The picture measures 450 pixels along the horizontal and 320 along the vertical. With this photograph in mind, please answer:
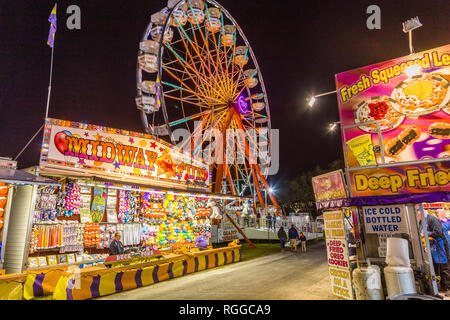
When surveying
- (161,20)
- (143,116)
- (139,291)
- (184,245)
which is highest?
(161,20)

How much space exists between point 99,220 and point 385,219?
840 centimetres

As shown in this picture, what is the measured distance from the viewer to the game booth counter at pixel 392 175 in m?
5.00

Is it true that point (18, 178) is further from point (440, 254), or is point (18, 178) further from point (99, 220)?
point (440, 254)

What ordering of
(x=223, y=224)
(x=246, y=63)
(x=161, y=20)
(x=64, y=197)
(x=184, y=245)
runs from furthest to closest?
1. (x=223, y=224)
2. (x=246, y=63)
3. (x=161, y=20)
4. (x=184, y=245)
5. (x=64, y=197)

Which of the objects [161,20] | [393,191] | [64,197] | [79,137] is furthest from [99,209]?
[161,20]

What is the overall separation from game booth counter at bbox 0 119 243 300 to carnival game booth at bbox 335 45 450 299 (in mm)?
5797

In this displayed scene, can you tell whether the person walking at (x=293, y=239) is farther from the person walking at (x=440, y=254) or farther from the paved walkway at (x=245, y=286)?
the person walking at (x=440, y=254)

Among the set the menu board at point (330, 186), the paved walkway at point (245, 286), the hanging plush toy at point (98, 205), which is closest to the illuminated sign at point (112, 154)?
the hanging plush toy at point (98, 205)

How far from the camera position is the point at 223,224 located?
1945 cm

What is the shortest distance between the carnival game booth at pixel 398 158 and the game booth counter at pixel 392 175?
0.06 ft

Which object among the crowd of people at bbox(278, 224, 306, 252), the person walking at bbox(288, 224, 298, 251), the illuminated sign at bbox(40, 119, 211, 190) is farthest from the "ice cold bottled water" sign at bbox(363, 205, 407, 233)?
the person walking at bbox(288, 224, 298, 251)

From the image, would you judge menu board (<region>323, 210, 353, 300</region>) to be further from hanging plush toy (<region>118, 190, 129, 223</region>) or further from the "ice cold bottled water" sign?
hanging plush toy (<region>118, 190, 129, 223</region>)

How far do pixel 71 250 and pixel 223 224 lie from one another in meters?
12.3
